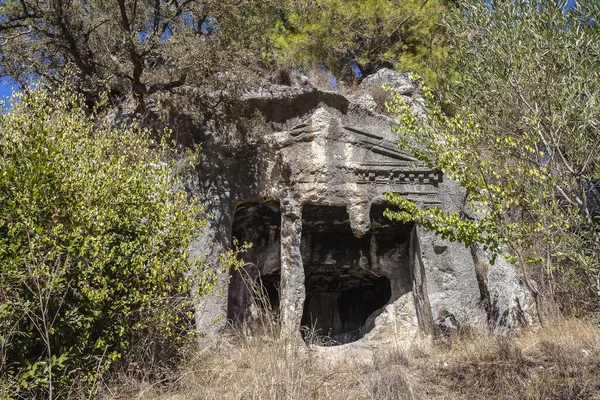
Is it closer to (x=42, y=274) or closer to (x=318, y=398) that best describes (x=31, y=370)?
(x=42, y=274)

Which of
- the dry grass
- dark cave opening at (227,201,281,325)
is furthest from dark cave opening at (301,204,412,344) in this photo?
the dry grass

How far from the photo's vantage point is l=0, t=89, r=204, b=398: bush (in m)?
→ 5.32

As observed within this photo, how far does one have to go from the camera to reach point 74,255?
A: 5.67m

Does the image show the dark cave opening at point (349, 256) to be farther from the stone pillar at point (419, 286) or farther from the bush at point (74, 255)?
the bush at point (74, 255)

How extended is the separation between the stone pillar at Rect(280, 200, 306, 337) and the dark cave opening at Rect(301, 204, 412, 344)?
77 centimetres

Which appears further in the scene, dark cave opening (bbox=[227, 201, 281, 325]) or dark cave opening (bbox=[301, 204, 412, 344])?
dark cave opening (bbox=[301, 204, 412, 344])

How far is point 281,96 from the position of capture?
404 inches

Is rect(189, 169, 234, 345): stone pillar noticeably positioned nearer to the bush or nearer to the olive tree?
the bush

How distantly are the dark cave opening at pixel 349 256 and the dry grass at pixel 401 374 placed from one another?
3.68 meters

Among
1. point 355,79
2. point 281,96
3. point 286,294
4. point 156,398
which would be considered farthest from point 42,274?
point 355,79

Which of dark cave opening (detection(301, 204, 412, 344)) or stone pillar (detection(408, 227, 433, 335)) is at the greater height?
dark cave opening (detection(301, 204, 412, 344))

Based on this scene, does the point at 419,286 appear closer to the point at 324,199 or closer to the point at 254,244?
the point at 324,199

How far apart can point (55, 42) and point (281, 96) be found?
409 centimetres

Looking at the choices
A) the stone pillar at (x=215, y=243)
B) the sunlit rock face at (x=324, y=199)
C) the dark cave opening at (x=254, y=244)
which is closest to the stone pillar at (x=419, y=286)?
the sunlit rock face at (x=324, y=199)
